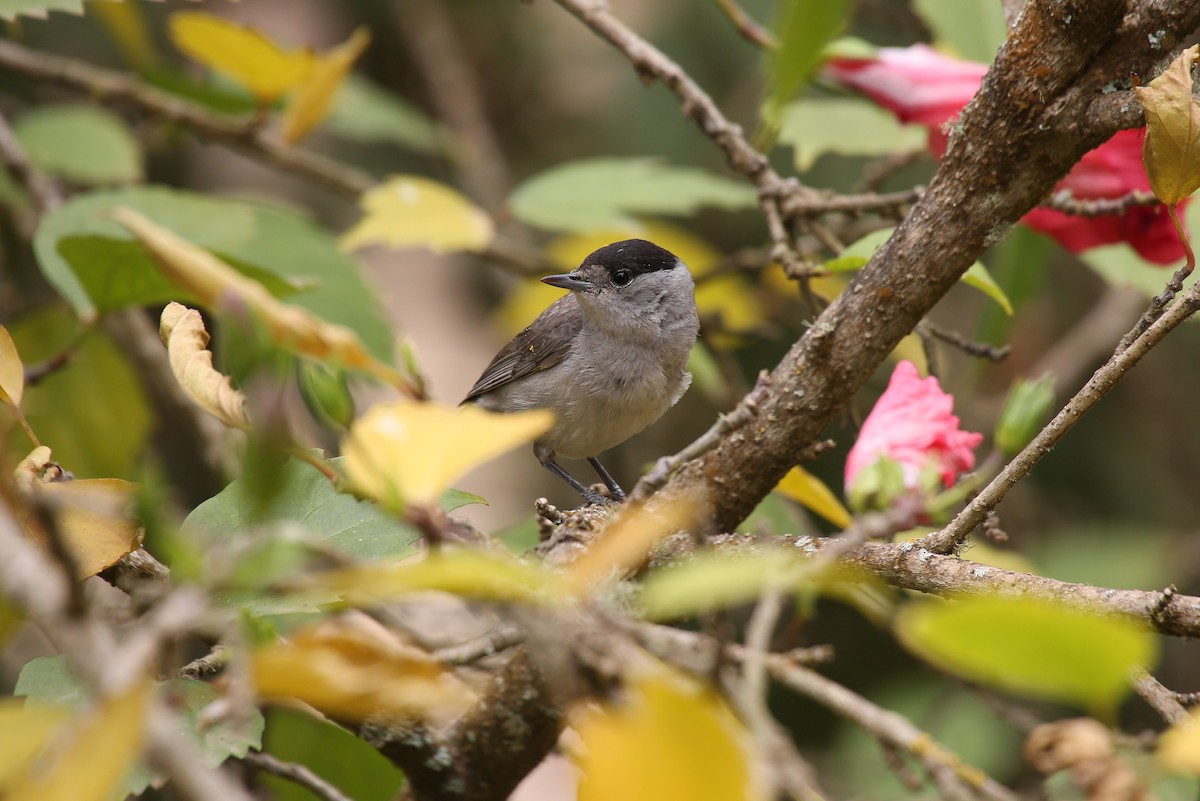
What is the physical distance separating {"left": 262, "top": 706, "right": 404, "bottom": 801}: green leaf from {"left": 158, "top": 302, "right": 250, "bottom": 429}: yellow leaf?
0.77m

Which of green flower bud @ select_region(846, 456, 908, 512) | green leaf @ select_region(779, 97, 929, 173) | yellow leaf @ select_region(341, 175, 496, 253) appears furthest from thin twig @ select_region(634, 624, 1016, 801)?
yellow leaf @ select_region(341, 175, 496, 253)

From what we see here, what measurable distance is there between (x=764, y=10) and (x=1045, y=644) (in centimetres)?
381

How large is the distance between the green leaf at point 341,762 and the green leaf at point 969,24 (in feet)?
6.24

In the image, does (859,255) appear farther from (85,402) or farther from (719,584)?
(85,402)

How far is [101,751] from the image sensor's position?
754 mm

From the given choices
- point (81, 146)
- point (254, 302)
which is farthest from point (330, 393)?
point (81, 146)

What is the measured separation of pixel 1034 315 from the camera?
4859 mm

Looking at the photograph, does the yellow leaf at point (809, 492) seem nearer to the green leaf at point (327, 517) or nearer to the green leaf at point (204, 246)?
the green leaf at point (327, 517)

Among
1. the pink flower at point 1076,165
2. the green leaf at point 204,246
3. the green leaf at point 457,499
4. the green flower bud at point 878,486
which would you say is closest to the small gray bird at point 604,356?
the green leaf at point 204,246

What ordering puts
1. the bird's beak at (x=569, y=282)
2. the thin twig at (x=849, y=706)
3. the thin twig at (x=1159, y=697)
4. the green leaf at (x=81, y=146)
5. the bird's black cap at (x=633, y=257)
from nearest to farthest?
the thin twig at (x=849, y=706) → the thin twig at (x=1159, y=697) → the green leaf at (x=81, y=146) → the bird's beak at (x=569, y=282) → the bird's black cap at (x=633, y=257)

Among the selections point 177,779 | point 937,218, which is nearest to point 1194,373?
point 937,218

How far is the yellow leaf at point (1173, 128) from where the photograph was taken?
53.7 inches

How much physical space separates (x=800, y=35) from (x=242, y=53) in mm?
2413

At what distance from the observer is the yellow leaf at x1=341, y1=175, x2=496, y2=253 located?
10.1ft
